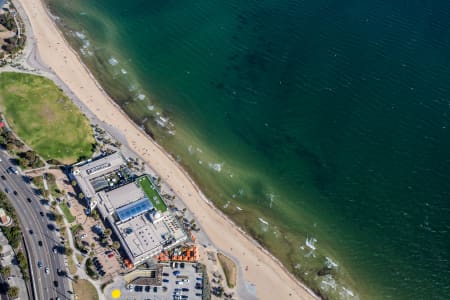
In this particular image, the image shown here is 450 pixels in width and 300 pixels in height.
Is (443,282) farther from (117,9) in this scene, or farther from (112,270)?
(117,9)

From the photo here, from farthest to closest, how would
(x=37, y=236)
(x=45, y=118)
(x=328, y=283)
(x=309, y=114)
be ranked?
(x=309, y=114), (x=45, y=118), (x=328, y=283), (x=37, y=236)

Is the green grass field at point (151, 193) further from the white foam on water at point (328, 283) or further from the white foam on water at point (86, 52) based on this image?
the white foam on water at point (86, 52)

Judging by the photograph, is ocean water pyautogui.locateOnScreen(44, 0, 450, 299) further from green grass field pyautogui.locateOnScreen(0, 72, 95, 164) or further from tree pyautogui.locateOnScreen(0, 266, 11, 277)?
tree pyautogui.locateOnScreen(0, 266, 11, 277)

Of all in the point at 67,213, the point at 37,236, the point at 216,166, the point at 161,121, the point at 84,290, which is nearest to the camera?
the point at 84,290

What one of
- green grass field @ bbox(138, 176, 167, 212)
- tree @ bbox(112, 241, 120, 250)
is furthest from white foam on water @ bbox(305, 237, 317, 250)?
tree @ bbox(112, 241, 120, 250)

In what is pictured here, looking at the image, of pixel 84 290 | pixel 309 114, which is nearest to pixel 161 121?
pixel 309 114

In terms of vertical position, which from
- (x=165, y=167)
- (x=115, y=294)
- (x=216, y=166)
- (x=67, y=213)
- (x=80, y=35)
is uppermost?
(x=80, y=35)

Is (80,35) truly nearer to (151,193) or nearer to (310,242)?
(151,193)
